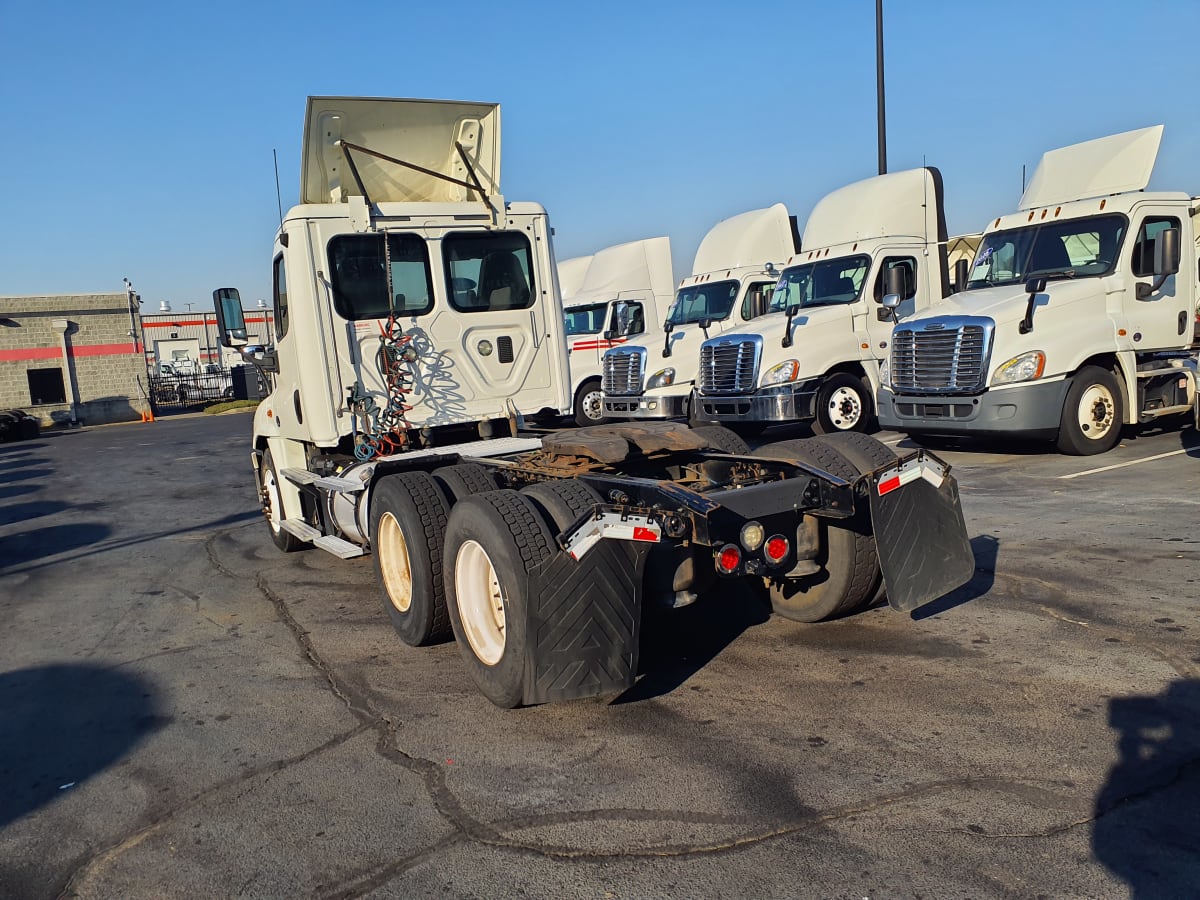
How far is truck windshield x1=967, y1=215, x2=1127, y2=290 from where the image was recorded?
11.4m

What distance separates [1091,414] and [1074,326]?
1018mm

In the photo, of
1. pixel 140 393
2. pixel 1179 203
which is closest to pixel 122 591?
pixel 1179 203

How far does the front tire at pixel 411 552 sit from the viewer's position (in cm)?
550

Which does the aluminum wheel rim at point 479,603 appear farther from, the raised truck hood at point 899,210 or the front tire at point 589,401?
the front tire at point 589,401

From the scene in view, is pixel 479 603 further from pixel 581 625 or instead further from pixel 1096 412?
pixel 1096 412

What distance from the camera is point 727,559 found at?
4441 mm

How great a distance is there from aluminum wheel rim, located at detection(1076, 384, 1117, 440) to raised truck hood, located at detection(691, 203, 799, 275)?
6.79m

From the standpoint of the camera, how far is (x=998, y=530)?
25.7ft

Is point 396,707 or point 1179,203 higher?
point 1179,203

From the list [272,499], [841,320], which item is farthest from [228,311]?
[841,320]

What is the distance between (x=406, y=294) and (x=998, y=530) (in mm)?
4973

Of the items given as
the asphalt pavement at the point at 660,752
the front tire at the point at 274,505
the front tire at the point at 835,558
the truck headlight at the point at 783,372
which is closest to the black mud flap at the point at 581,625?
the asphalt pavement at the point at 660,752

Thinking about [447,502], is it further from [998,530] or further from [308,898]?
[998,530]

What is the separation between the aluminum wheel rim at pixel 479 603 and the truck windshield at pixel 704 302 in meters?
12.6
